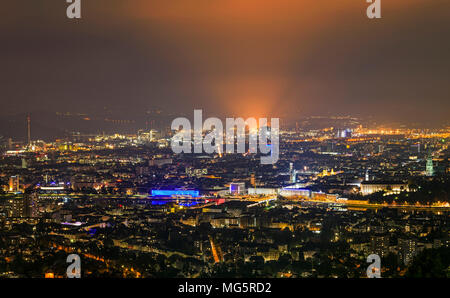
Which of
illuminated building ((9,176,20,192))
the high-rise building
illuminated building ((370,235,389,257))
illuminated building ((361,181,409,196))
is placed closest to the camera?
the high-rise building

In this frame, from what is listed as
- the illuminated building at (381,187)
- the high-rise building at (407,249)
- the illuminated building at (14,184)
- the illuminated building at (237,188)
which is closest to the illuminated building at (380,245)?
the high-rise building at (407,249)

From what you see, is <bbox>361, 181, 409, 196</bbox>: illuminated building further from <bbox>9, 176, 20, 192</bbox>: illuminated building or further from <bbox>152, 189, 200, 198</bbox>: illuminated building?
<bbox>9, 176, 20, 192</bbox>: illuminated building

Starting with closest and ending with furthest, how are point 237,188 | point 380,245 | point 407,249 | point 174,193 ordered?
point 407,249, point 380,245, point 174,193, point 237,188

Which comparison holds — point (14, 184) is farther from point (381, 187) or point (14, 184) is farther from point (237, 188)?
point (381, 187)

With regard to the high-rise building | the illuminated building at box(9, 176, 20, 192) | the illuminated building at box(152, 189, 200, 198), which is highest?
the illuminated building at box(9, 176, 20, 192)

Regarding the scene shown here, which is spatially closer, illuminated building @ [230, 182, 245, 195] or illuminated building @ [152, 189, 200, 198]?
illuminated building @ [152, 189, 200, 198]

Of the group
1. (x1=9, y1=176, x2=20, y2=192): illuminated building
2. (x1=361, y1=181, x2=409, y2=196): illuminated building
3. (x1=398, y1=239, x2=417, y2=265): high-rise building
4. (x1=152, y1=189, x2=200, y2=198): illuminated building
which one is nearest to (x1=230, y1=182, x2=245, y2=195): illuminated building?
(x1=152, y1=189, x2=200, y2=198): illuminated building

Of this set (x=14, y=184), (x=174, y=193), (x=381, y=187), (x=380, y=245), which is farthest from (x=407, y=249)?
(x=14, y=184)

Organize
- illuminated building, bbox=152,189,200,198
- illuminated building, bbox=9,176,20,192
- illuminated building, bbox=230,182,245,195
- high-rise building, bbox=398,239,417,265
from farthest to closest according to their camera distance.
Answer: illuminated building, bbox=9,176,20,192 < illuminated building, bbox=230,182,245,195 < illuminated building, bbox=152,189,200,198 < high-rise building, bbox=398,239,417,265

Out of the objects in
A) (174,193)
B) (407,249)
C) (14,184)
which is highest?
(14,184)

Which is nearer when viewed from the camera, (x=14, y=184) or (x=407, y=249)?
(x=407, y=249)
